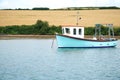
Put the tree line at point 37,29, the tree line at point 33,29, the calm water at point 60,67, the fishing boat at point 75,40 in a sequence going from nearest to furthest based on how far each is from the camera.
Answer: the calm water at point 60,67, the fishing boat at point 75,40, the tree line at point 37,29, the tree line at point 33,29

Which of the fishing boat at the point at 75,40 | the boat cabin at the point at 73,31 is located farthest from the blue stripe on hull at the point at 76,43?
the boat cabin at the point at 73,31

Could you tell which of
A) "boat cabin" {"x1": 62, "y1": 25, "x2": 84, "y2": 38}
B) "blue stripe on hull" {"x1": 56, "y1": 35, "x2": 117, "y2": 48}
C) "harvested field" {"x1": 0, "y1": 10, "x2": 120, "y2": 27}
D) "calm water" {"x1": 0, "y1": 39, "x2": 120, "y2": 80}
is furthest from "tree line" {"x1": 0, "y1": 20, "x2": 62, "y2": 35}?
"calm water" {"x1": 0, "y1": 39, "x2": 120, "y2": 80}

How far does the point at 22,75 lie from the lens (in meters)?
31.2

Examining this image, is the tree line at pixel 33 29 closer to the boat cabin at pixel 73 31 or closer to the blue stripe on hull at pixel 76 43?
the blue stripe on hull at pixel 76 43

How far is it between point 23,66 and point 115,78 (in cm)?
824

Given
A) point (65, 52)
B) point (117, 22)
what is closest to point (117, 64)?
point (65, 52)

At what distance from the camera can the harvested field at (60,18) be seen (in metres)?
91.4

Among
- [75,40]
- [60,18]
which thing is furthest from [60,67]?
[60,18]

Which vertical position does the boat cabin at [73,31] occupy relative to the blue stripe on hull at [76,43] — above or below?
above

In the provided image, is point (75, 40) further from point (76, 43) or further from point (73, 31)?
point (73, 31)

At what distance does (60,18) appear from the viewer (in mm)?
98312

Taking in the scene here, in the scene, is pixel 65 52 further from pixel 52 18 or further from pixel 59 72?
pixel 52 18

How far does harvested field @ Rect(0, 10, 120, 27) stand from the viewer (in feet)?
300

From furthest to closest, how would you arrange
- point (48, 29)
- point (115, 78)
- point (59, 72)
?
point (48, 29) < point (59, 72) < point (115, 78)
